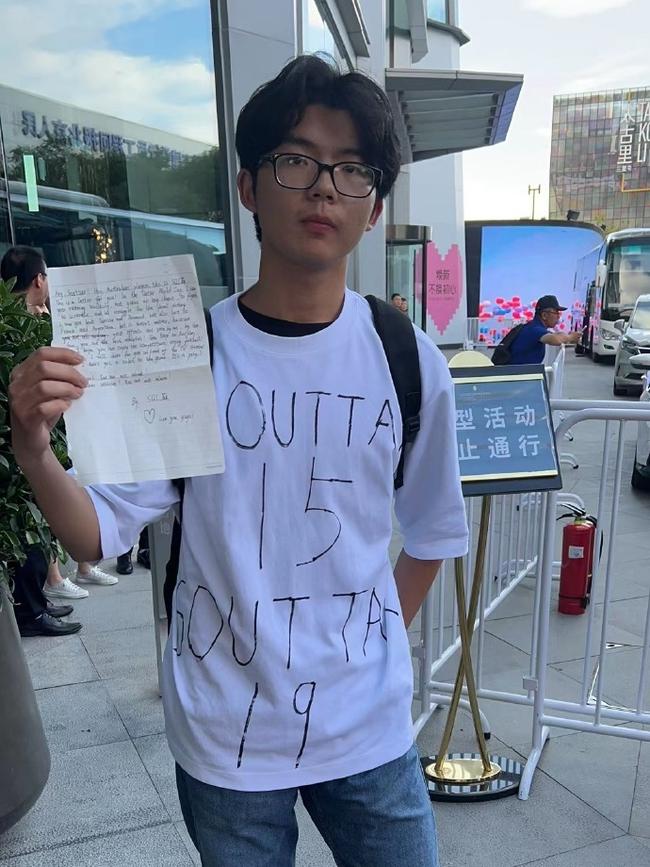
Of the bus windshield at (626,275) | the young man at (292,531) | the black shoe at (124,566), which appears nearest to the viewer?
the young man at (292,531)

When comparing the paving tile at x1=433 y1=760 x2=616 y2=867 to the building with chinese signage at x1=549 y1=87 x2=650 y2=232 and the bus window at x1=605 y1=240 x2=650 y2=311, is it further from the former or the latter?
the building with chinese signage at x1=549 y1=87 x2=650 y2=232

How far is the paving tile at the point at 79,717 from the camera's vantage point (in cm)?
→ 315

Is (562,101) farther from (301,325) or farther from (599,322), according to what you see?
(301,325)

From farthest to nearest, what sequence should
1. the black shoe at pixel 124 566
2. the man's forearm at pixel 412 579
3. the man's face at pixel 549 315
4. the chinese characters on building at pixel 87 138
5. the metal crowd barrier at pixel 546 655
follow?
the man's face at pixel 549 315, the chinese characters on building at pixel 87 138, the black shoe at pixel 124 566, the metal crowd barrier at pixel 546 655, the man's forearm at pixel 412 579

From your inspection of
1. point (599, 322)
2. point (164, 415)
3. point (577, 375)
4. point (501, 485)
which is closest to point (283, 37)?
point (501, 485)

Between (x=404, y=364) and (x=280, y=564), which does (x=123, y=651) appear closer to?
(x=280, y=564)

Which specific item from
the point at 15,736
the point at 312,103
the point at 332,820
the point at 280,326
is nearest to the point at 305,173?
the point at 312,103

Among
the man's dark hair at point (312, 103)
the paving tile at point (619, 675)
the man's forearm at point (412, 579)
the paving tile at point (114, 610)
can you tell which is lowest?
the paving tile at point (619, 675)

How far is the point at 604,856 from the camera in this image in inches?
97.8

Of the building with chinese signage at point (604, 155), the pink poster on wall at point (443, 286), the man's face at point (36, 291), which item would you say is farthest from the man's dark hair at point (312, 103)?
the building with chinese signage at point (604, 155)

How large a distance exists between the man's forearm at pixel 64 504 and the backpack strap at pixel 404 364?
56cm

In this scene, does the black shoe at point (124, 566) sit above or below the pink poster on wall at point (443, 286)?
below

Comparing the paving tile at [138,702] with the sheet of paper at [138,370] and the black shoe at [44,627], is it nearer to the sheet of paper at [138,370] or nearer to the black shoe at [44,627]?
the black shoe at [44,627]

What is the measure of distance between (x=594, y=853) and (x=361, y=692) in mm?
1805
